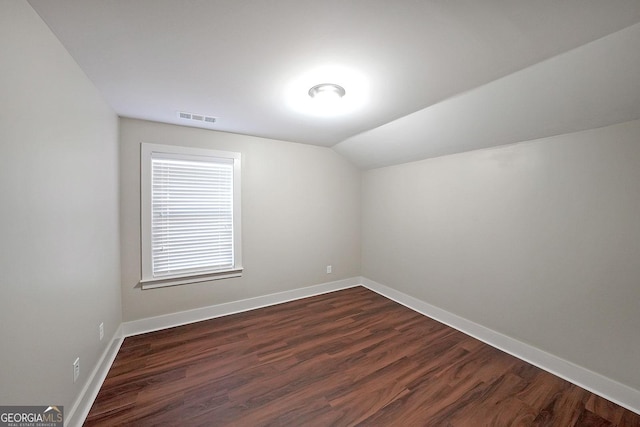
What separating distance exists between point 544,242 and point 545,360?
1048mm

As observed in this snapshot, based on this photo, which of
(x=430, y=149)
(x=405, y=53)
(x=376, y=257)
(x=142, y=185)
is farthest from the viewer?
(x=376, y=257)

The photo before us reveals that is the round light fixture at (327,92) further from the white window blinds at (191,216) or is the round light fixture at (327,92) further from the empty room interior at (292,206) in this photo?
the white window blinds at (191,216)

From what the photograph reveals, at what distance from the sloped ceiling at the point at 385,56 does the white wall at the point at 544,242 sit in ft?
0.98

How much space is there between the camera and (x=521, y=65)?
152cm

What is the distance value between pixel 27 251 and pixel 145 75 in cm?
136

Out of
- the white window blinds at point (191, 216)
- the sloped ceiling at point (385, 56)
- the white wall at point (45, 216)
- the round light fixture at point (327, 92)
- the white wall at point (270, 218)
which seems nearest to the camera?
the white wall at point (45, 216)

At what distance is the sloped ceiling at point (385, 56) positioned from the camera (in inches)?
44.3

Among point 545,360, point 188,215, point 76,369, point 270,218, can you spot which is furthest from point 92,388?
point 545,360

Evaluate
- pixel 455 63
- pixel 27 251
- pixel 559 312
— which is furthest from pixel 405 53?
pixel 559 312

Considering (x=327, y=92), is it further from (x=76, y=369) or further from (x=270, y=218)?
(x=76, y=369)

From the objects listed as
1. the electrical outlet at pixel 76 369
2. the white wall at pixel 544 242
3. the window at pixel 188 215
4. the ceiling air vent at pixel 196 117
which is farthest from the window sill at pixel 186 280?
the white wall at pixel 544 242

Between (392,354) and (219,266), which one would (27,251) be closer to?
(219,266)

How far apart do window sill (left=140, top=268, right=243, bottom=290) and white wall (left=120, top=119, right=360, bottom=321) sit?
0.19ft

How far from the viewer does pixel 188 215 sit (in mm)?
2793
